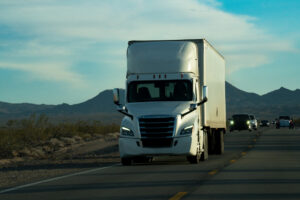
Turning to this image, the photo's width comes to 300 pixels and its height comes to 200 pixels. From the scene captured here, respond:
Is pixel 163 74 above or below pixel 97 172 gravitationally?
above

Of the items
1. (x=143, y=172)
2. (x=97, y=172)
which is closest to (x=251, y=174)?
(x=143, y=172)

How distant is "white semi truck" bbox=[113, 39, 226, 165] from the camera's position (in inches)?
809

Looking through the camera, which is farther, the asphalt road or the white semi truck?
the white semi truck

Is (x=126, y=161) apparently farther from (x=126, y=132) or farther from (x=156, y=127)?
(x=156, y=127)

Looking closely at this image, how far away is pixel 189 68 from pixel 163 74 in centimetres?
91

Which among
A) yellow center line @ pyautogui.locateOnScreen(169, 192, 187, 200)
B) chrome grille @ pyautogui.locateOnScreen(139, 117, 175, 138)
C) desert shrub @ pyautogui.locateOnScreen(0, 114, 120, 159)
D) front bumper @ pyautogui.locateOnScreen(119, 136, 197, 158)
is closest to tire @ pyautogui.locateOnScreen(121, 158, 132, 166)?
front bumper @ pyautogui.locateOnScreen(119, 136, 197, 158)

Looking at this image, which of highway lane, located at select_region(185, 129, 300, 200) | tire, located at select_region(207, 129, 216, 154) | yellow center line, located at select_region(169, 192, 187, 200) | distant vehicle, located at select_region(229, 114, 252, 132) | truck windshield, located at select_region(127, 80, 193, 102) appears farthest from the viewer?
distant vehicle, located at select_region(229, 114, 252, 132)

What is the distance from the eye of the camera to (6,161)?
3145 cm

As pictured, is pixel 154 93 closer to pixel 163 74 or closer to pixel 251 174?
pixel 163 74

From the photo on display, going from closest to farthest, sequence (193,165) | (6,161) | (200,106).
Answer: (193,165)
(200,106)
(6,161)

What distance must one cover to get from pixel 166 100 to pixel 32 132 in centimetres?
2300

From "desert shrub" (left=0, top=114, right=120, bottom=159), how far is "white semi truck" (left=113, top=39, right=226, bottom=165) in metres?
15.5

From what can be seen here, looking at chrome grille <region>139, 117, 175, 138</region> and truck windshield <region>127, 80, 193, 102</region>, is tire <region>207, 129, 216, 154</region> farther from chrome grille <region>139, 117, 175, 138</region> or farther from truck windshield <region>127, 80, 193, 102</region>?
chrome grille <region>139, 117, 175, 138</region>

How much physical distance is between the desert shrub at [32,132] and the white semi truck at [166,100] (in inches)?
609
